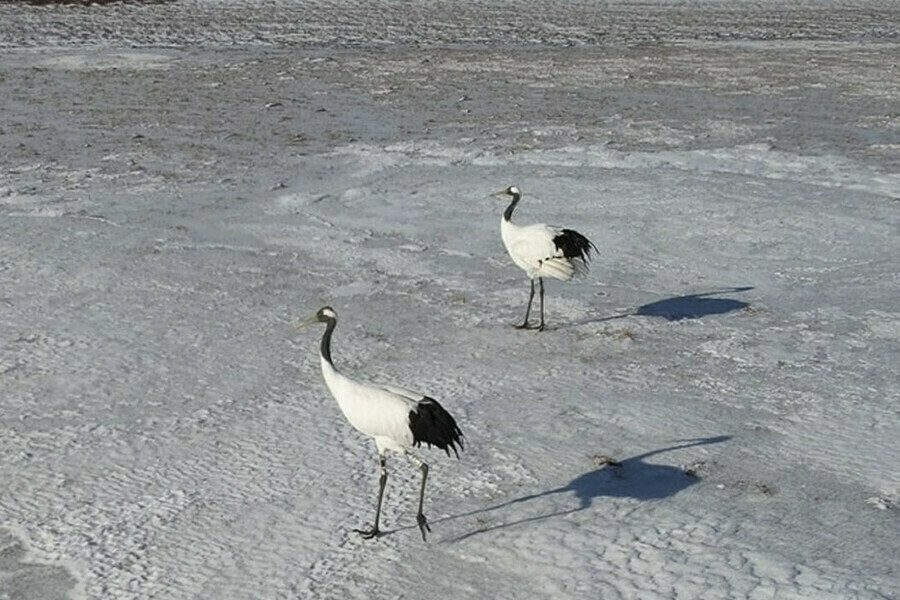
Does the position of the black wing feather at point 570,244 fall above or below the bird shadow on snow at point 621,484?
above

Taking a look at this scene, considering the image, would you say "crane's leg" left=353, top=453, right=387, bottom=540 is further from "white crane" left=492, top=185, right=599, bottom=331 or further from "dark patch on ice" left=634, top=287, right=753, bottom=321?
"dark patch on ice" left=634, top=287, right=753, bottom=321

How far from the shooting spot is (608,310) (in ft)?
40.2

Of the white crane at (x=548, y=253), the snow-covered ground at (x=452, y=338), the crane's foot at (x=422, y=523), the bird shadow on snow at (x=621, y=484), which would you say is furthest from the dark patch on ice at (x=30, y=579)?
the white crane at (x=548, y=253)

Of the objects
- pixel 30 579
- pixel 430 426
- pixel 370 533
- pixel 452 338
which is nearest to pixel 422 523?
pixel 370 533

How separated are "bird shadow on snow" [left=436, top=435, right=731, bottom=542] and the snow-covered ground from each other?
29 mm

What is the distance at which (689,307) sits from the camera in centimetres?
1234

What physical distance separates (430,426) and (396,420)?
0.65 ft

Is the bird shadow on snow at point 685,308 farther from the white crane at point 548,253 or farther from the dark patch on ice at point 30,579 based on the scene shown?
the dark patch on ice at point 30,579

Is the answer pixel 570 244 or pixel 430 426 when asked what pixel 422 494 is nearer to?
pixel 430 426

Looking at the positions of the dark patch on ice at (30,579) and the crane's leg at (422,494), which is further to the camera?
the crane's leg at (422,494)

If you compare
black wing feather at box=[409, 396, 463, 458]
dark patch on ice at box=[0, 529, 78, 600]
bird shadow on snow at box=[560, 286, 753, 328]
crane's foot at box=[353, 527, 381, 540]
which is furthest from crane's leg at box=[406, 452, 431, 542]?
bird shadow on snow at box=[560, 286, 753, 328]

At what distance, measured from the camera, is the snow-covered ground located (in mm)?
8023

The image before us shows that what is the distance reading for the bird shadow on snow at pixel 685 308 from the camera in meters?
12.1

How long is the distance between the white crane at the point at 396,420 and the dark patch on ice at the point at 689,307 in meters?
4.43
